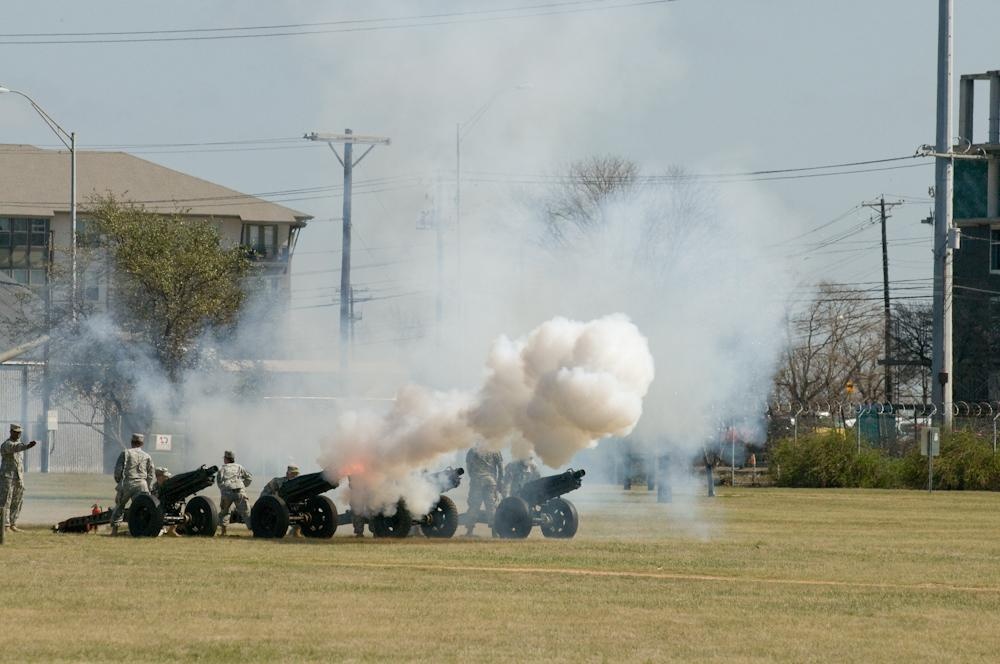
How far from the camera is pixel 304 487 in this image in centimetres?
2848

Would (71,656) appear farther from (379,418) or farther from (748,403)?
(748,403)

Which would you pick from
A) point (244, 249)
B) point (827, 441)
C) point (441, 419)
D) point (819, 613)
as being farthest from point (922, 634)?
point (827, 441)

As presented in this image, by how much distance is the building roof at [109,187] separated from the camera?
88000mm

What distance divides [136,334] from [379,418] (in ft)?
44.7

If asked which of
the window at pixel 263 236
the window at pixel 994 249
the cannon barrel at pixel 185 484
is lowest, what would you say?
the cannon barrel at pixel 185 484

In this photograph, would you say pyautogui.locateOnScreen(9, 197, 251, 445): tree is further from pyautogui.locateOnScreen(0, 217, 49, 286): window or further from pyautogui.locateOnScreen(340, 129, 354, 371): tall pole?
pyautogui.locateOnScreen(0, 217, 49, 286): window

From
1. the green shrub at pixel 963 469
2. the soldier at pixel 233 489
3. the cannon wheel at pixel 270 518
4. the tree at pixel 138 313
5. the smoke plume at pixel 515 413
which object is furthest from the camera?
the green shrub at pixel 963 469

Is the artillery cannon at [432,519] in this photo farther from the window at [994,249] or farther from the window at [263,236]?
the window at [263,236]

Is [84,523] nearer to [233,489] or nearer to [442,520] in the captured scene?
[233,489]

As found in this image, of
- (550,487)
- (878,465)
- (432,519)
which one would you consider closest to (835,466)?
(878,465)

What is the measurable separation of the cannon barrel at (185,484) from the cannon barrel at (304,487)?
1426 mm

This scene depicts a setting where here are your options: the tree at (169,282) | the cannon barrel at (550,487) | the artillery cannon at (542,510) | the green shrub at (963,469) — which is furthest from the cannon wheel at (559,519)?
the green shrub at (963,469)

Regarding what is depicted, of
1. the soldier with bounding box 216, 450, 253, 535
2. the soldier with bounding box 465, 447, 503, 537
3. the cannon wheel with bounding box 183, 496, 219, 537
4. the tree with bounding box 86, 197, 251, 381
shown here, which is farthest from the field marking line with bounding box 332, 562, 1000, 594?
the tree with bounding box 86, 197, 251, 381

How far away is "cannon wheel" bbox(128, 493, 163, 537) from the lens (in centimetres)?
2853
